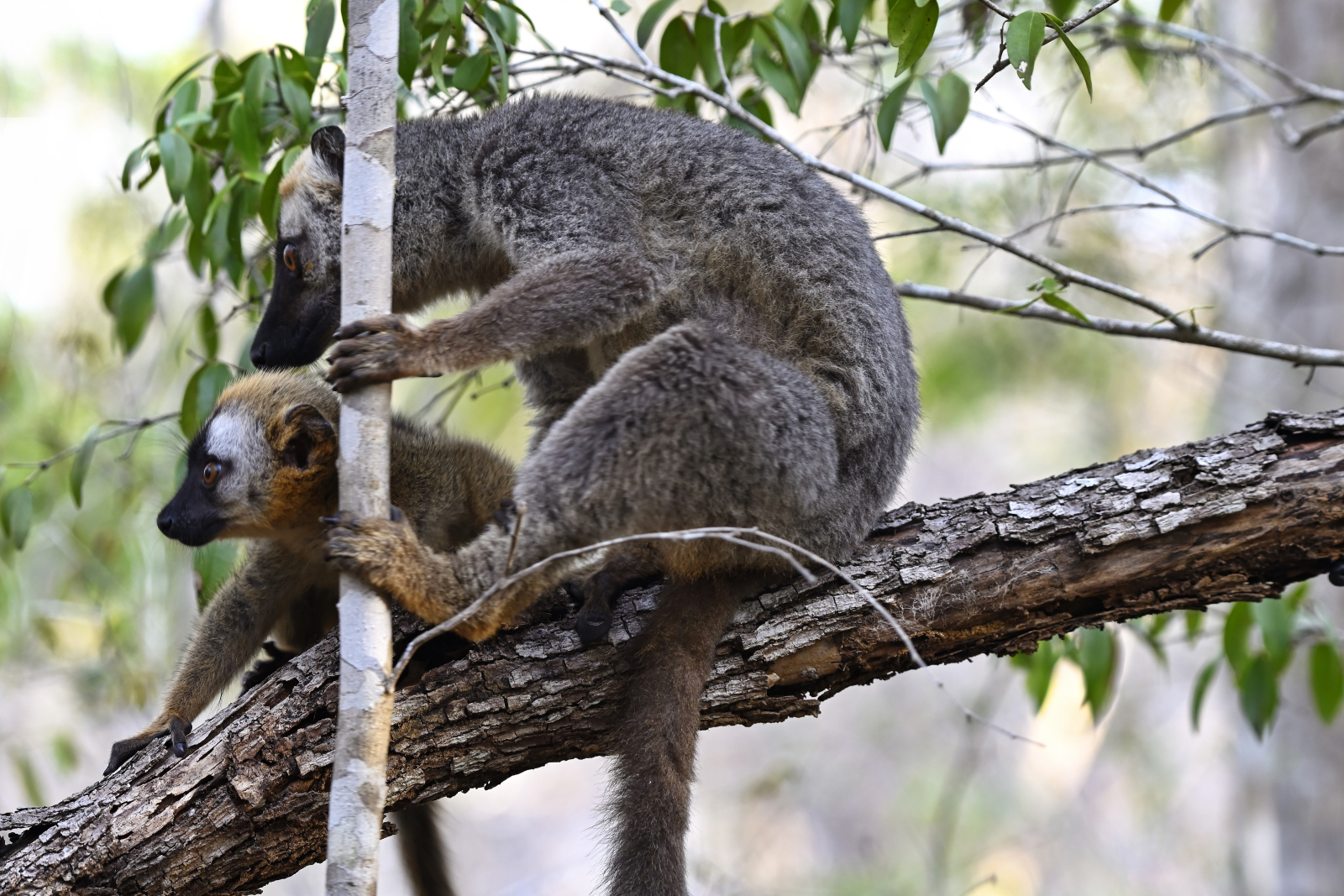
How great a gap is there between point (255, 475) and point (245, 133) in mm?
1314

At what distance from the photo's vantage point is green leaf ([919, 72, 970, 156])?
163 inches

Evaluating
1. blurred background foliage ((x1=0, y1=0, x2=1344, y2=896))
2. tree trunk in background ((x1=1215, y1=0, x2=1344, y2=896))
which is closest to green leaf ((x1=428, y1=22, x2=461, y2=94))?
blurred background foliage ((x1=0, y1=0, x2=1344, y2=896))

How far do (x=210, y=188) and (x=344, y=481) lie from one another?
2.15m

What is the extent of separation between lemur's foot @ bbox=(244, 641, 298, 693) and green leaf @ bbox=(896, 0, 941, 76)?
319 cm

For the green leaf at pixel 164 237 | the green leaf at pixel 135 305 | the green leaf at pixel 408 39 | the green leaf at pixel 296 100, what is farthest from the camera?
the green leaf at pixel 164 237

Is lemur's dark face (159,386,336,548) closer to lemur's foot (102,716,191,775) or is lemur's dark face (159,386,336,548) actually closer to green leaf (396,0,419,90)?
lemur's foot (102,716,191,775)

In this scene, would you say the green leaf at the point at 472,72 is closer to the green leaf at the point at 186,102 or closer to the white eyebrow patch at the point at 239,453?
the green leaf at the point at 186,102

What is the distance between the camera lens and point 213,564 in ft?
14.2

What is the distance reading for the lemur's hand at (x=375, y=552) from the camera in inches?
126

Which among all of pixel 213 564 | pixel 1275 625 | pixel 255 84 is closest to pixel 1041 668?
pixel 1275 625

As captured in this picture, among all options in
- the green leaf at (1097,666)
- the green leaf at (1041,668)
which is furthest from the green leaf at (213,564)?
the green leaf at (1097,666)

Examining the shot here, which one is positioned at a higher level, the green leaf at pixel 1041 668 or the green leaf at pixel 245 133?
the green leaf at pixel 245 133

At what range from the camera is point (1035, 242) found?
491 inches

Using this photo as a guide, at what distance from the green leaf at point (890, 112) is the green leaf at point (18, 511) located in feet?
12.7
